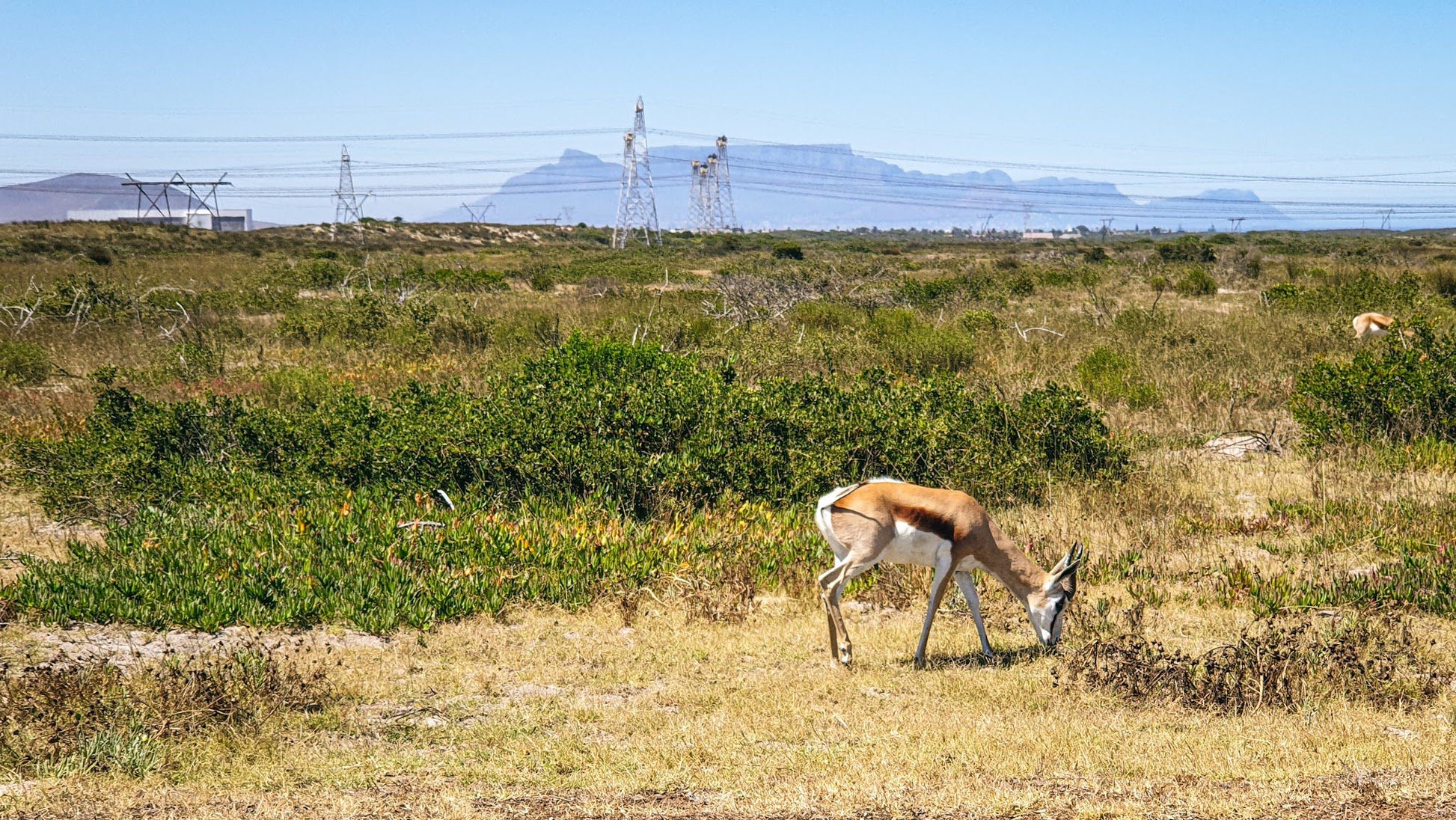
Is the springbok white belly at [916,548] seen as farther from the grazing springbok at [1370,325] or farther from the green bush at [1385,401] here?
the grazing springbok at [1370,325]

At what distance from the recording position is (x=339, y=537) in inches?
366

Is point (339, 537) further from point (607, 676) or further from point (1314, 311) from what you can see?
point (1314, 311)

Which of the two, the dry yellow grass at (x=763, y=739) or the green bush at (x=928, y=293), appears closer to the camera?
the dry yellow grass at (x=763, y=739)

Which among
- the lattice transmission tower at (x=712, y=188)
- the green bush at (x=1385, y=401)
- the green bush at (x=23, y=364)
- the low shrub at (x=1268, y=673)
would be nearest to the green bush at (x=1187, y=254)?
the green bush at (x=1385, y=401)

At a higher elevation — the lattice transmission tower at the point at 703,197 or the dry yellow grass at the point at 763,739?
the lattice transmission tower at the point at 703,197

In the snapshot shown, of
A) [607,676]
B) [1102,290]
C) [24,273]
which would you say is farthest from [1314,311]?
[24,273]

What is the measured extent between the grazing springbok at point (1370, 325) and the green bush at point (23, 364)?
72.1ft

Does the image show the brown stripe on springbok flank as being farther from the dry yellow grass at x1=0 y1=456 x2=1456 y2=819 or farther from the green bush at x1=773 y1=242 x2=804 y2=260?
the green bush at x1=773 y1=242 x2=804 y2=260

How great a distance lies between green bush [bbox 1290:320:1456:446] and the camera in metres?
12.9

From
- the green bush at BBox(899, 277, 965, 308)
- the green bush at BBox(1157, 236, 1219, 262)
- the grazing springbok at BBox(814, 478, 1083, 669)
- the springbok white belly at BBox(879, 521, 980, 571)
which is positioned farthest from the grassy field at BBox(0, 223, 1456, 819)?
the green bush at BBox(1157, 236, 1219, 262)

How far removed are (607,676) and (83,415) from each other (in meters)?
10.8

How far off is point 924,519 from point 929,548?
204mm

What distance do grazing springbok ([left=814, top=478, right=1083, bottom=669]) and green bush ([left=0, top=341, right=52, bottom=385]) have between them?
15796 millimetres

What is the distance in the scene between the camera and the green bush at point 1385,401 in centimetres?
1294
